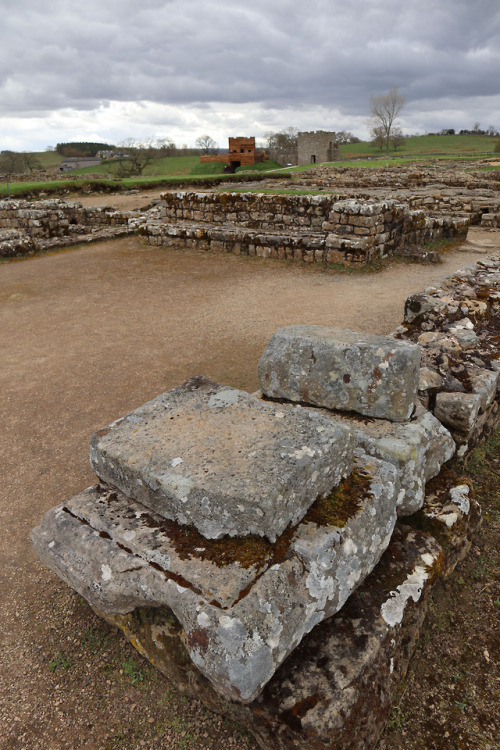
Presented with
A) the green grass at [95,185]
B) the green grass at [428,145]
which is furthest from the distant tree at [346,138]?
the green grass at [95,185]

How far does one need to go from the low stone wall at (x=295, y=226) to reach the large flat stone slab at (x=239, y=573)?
931 cm

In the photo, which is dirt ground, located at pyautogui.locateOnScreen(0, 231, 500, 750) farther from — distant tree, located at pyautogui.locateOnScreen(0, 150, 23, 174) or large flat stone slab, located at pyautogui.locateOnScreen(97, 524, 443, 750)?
distant tree, located at pyautogui.locateOnScreen(0, 150, 23, 174)

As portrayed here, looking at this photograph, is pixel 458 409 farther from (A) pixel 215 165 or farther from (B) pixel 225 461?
(A) pixel 215 165

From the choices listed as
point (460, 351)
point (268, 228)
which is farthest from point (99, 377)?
point (268, 228)

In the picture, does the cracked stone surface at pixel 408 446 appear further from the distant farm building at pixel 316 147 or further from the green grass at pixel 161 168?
the distant farm building at pixel 316 147

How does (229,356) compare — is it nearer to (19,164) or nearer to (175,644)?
(175,644)

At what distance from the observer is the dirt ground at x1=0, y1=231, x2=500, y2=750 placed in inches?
87.6

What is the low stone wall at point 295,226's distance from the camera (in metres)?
11.0

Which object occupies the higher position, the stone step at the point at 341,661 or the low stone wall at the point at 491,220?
the low stone wall at the point at 491,220

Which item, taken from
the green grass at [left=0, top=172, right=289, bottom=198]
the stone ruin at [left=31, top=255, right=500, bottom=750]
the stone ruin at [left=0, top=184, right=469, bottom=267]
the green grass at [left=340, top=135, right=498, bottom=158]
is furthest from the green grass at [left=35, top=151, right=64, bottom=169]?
the stone ruin at [left=31, top=255, right=500, bottom=750]

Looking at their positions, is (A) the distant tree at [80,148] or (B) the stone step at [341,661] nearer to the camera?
(B) the stone step at [341,661]

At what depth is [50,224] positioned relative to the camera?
16.2 meters

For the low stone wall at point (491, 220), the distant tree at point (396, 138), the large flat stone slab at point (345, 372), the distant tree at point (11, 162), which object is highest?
the distant tree at point (396, 138)

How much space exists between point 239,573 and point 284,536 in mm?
291
